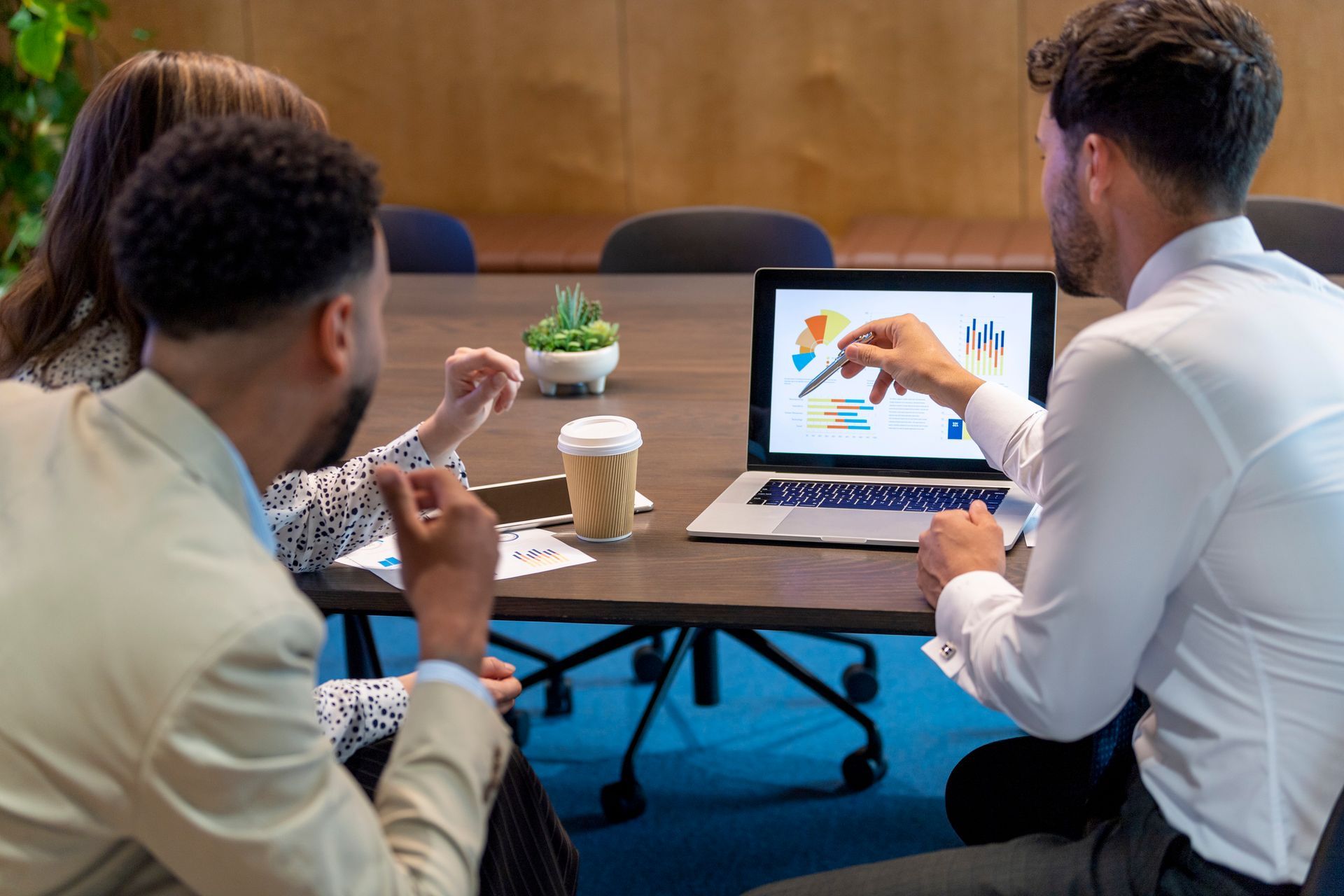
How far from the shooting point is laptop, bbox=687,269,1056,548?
1693 millimetres

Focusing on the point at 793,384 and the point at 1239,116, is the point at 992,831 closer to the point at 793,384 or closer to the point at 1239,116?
the point at 793,384

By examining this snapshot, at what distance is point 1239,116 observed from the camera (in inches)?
45.9

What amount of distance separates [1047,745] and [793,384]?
57 centimetres

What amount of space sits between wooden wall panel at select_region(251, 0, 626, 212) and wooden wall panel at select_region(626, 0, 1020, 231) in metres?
0.17

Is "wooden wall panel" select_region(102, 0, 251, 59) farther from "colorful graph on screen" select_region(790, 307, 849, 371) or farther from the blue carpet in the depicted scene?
"colorful graph on screen" select_region(790, 307, 849, 371)

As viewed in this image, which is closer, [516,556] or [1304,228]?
[516,556]

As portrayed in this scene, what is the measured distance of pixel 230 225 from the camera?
90 cm

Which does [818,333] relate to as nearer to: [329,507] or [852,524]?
[852,524]

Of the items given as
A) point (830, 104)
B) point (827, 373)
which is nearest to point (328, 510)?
point (827, 373)

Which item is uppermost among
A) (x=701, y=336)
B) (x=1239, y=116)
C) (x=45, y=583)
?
(x=1239, y=116)

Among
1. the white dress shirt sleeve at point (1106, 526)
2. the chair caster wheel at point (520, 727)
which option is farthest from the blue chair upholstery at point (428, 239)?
the white dress shirt sleeve at point (1106, 526)

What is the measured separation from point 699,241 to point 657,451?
149 centimetres

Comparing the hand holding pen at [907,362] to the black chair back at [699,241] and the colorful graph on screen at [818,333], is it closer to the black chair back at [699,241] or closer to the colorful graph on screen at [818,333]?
the colorful graph on screen at [818,333]

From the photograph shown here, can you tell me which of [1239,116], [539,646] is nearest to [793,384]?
[1239,116]
